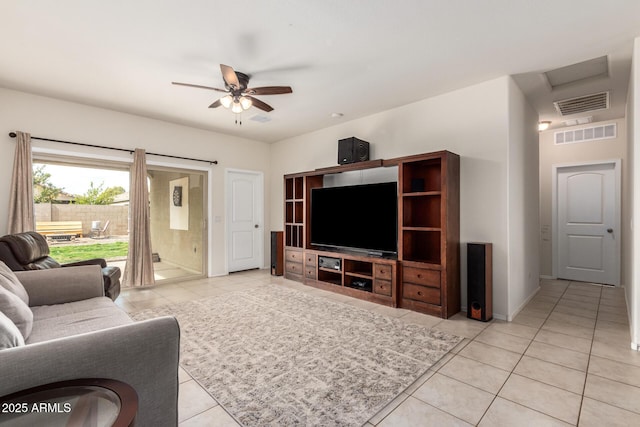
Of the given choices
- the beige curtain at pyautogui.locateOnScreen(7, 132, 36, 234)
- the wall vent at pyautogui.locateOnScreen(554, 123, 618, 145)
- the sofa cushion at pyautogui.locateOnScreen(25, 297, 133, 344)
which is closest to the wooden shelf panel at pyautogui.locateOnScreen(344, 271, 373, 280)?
the sofa cushion at pyautogui.locateOnScreen(25, 297, 133, 344)

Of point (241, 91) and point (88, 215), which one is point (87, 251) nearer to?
point (88, 215)

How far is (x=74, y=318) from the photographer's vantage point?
2.01 meters

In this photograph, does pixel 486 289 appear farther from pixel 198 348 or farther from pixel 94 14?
pixel 94 14

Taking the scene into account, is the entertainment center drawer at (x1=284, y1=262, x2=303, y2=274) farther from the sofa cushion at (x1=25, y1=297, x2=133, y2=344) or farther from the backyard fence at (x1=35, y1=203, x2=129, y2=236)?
the sofa cushion at (x1=25, y1=297, x2=133, y2=344)

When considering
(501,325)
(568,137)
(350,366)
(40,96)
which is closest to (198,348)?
(350,366)

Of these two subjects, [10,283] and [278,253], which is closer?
[10,283]

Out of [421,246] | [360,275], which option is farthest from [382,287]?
[421,246]

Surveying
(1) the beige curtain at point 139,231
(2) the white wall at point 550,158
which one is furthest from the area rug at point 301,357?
(2) the white wall at point 550,158

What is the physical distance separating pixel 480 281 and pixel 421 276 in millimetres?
612

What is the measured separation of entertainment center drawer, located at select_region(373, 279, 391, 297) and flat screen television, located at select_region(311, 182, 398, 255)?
1.23ft

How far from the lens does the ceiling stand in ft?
7.25

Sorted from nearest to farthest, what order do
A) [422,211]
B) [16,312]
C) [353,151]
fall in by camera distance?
[16,312] < [422,211] < [353,151]

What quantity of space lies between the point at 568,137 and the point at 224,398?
6323 millimetres

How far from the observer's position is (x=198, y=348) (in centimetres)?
257
